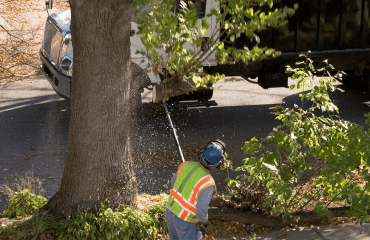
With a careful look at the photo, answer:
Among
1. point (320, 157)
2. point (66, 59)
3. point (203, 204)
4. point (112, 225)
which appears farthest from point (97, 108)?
point (66, 59)

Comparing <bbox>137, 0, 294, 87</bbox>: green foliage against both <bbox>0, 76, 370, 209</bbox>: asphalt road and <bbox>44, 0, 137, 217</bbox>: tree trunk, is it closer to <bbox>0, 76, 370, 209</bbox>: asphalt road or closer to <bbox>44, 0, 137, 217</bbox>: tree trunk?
<bbox>44, 0, 137, 217</bbox>: tree trunk

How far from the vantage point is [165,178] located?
24.5ft

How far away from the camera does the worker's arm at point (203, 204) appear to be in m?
4.16

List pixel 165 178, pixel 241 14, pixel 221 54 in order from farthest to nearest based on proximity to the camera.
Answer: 1. pixel 165 178
2. pixel 221 54
3. pixel 241 14

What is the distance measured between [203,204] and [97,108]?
175 cm

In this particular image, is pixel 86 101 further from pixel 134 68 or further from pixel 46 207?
pixel 134 68

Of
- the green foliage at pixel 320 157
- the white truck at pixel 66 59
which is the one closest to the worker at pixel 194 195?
the green foliage at pixel 320 157

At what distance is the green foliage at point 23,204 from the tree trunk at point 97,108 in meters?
0.27

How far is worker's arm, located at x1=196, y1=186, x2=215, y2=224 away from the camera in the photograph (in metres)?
4.16

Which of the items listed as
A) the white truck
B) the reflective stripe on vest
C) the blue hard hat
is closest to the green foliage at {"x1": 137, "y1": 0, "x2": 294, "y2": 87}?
the blue hard hat

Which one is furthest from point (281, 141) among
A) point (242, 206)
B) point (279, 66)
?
point (279, 66)

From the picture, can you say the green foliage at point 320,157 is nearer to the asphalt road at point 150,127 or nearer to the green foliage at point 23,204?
the asphalt road at point 150,127

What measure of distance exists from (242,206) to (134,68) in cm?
415

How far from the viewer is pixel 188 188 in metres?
4.29
